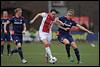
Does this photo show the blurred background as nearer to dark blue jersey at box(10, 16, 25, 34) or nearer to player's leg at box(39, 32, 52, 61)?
dark blue jersey at box(10, 16, 25, 34)

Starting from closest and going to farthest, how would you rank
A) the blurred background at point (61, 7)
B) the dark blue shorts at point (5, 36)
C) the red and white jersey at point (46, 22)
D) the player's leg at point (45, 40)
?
the player's leg at point (45, 40) < the red and white jersey at point (46, 22) < the dark blue shorts at point (5, 36) < the blurred background at point (61, 7)

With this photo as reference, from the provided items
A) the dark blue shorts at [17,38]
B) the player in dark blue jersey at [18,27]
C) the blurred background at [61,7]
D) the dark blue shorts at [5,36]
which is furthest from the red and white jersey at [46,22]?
the blurred background at [61,7]

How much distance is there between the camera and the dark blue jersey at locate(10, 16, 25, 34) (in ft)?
63.2

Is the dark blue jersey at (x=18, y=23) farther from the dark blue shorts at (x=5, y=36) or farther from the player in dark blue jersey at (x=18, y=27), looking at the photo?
the dark blue shorts at (x=5, y=36)

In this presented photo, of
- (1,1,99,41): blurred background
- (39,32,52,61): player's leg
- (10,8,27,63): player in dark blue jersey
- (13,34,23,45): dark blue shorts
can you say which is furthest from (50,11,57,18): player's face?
(1,1,99,41): blurred background

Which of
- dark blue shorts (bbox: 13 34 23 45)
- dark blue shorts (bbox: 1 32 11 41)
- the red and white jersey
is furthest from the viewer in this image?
dark blue shorts (bbox: 1 32 11 41)

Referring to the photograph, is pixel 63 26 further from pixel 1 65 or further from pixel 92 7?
pixel 92 7

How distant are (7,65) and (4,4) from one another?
3123 cm

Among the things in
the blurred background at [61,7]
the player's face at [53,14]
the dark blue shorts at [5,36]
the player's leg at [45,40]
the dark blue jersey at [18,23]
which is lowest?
the blurred background at [61,7]

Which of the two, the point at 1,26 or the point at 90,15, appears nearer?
the point at 1,26

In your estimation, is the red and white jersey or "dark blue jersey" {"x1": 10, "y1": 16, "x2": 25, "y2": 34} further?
"dark blue jersey" {"x1": 10, "y1": 16, "x2": 25, "y2": 34}

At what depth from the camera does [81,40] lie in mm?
40031

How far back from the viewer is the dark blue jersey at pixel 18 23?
19250mm

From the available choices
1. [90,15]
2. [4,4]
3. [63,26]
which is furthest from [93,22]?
[63,26]
